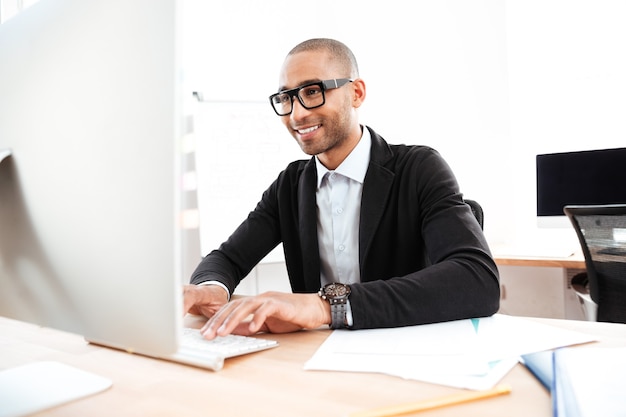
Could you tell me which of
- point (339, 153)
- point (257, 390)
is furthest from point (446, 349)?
point (339, 153)

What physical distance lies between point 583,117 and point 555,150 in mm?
239

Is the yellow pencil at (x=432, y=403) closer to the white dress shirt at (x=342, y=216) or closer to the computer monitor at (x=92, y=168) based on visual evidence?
the computer monitor at (x=92, y=168)

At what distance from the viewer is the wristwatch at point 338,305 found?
0.86m

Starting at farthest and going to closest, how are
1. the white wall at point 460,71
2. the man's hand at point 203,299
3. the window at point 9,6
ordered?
the white wall at point 460,71 < the window at point 9,6 < the man's hand at point 203,299

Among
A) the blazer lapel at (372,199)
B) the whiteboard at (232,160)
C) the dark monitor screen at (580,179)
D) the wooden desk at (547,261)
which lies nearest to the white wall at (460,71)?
the whiteboard at (232,160)

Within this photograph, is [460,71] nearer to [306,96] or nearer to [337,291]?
[306,96]

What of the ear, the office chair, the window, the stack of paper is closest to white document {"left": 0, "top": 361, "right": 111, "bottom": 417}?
the stack of paper

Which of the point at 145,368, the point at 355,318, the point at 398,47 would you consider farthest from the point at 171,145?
the point at 398,47

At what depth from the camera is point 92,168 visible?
1.70 ft

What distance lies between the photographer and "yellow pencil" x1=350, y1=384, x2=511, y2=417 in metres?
0.52

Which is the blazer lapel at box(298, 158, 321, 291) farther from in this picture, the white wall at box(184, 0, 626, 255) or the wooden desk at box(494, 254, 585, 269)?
the white wall at box(184, 0, 626, 255)

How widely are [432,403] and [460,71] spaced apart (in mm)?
2773

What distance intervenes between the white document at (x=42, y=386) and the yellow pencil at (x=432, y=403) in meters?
0.35

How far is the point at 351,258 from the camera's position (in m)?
1.40
